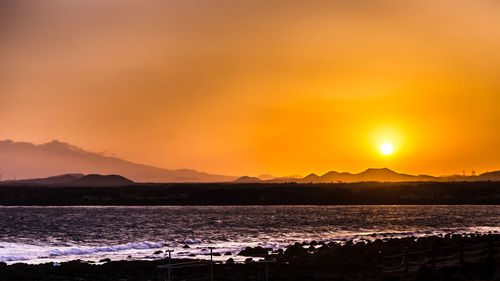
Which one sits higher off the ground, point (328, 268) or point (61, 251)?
point (61, 251)

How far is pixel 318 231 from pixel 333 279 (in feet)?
159

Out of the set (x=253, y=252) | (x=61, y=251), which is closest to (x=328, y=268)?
(x=253, y=252)

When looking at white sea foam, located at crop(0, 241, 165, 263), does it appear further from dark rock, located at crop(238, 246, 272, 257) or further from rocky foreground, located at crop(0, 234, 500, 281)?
dark rock, located at crop(238, 246, 272, 257)

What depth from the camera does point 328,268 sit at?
41.1 m

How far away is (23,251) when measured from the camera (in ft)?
190

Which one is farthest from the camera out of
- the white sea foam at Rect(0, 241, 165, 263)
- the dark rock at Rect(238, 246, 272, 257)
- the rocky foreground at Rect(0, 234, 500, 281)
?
the white sea foam at Rect(0, 241, 165, 263)

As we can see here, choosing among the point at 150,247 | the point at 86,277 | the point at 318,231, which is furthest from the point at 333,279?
the point at 318,231

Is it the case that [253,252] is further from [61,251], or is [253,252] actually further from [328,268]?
[61,251]

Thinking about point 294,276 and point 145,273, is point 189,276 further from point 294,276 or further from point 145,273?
point 294,276

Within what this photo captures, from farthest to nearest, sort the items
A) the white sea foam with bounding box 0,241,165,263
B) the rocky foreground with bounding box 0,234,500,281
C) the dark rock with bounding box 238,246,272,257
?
the white sea foam with bounding box 0,241,165,263 < the dark rock with bounding box 238,246,272,257 < the rocky foreground with bounding box 0,234,500,281

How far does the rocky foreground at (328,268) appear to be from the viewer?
101 ft

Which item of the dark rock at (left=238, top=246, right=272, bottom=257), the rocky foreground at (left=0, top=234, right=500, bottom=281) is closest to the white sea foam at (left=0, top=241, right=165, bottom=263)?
the rocky foreground at (left=0, top=234, right=500, bottom=281)

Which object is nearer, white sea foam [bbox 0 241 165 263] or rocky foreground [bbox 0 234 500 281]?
rocky foreground [bbox 0 234 500 281]

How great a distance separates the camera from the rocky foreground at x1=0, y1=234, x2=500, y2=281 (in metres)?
30.7
